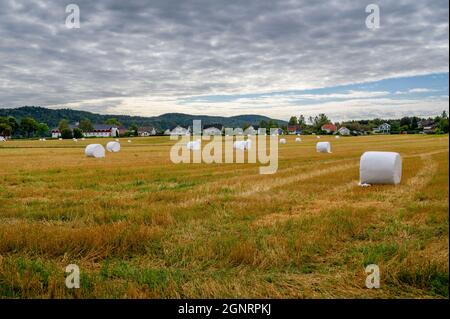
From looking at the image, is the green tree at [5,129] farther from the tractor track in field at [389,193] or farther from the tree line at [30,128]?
the tractor track in field at [389,193]

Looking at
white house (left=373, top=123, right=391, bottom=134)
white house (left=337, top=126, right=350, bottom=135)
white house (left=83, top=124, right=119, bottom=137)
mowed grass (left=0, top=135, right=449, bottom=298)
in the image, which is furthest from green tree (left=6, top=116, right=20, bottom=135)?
mowed grass (left=0, top=135, right=449, bottom=298)

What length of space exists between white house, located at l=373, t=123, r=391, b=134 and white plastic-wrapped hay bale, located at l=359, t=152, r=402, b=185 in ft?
304

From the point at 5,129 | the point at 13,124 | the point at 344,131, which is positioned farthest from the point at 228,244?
the point at 13,124

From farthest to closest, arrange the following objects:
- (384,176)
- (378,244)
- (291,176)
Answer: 1. (291,176)
2. (384,176)
3. (378,244)

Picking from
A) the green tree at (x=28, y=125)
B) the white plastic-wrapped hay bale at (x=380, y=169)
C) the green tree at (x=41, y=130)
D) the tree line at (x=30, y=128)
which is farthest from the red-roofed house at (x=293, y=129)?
the white plastic-wrapped hay bale at (x=380, y=169)

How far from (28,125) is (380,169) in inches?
5462

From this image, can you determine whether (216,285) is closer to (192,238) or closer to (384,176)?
(192,238)

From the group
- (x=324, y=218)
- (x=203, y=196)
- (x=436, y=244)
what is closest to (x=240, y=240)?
(x=324, y=218)

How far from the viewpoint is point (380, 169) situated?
49.6ft

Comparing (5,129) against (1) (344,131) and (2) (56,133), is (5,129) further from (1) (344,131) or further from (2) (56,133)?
(1) (344,131)

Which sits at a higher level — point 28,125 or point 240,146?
point 28,125

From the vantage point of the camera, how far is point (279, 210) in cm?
1049
